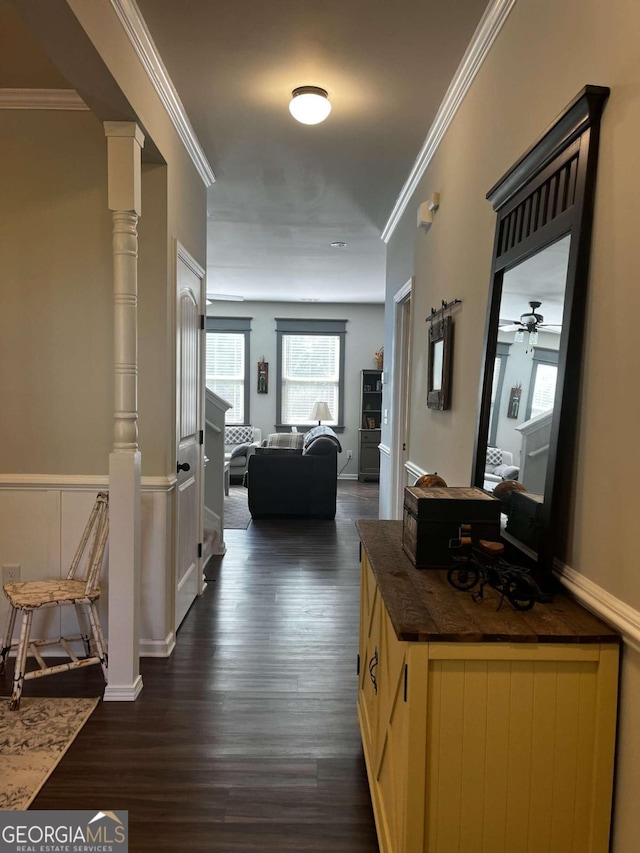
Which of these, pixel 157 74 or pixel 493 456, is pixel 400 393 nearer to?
pixel 493 456

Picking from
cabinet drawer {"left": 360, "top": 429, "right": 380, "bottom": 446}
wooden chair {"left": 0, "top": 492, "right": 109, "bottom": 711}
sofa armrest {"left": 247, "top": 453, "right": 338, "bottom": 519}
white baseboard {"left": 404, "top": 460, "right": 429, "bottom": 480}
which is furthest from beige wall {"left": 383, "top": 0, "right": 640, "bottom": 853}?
cabinet drawer {"left": 360, "top": 429, "right": 380, "bottom": 446}

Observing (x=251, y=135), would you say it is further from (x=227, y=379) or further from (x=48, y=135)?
(x=227, y=379)

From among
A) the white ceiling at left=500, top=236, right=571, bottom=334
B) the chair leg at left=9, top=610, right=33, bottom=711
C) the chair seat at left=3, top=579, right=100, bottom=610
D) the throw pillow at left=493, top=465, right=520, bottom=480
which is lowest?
the chair leg at left=9, top=610, right=33, bottom=711

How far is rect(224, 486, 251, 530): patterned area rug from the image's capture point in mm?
5934

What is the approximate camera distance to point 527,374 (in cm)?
173

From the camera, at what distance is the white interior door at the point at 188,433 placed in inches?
129

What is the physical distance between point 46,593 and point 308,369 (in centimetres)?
708

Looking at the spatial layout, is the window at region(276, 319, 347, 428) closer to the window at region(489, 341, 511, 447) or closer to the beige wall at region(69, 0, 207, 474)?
the beige wall at region(69, 0, 207, 474)

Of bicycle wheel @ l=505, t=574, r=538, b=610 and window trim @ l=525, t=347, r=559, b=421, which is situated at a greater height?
window trim @ l=525, t=347, r=559, b=421

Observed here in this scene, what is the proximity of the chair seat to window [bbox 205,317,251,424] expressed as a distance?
21.9 feet

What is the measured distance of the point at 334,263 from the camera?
21.2 ft

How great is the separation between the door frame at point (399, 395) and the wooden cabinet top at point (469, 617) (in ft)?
9.15

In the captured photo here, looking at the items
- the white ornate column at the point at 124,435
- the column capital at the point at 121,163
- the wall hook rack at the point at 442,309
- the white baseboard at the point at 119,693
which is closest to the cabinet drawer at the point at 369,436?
the wall hook rack at the point at 442,309

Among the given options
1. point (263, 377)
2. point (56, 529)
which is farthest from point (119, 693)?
point (263, 377)
